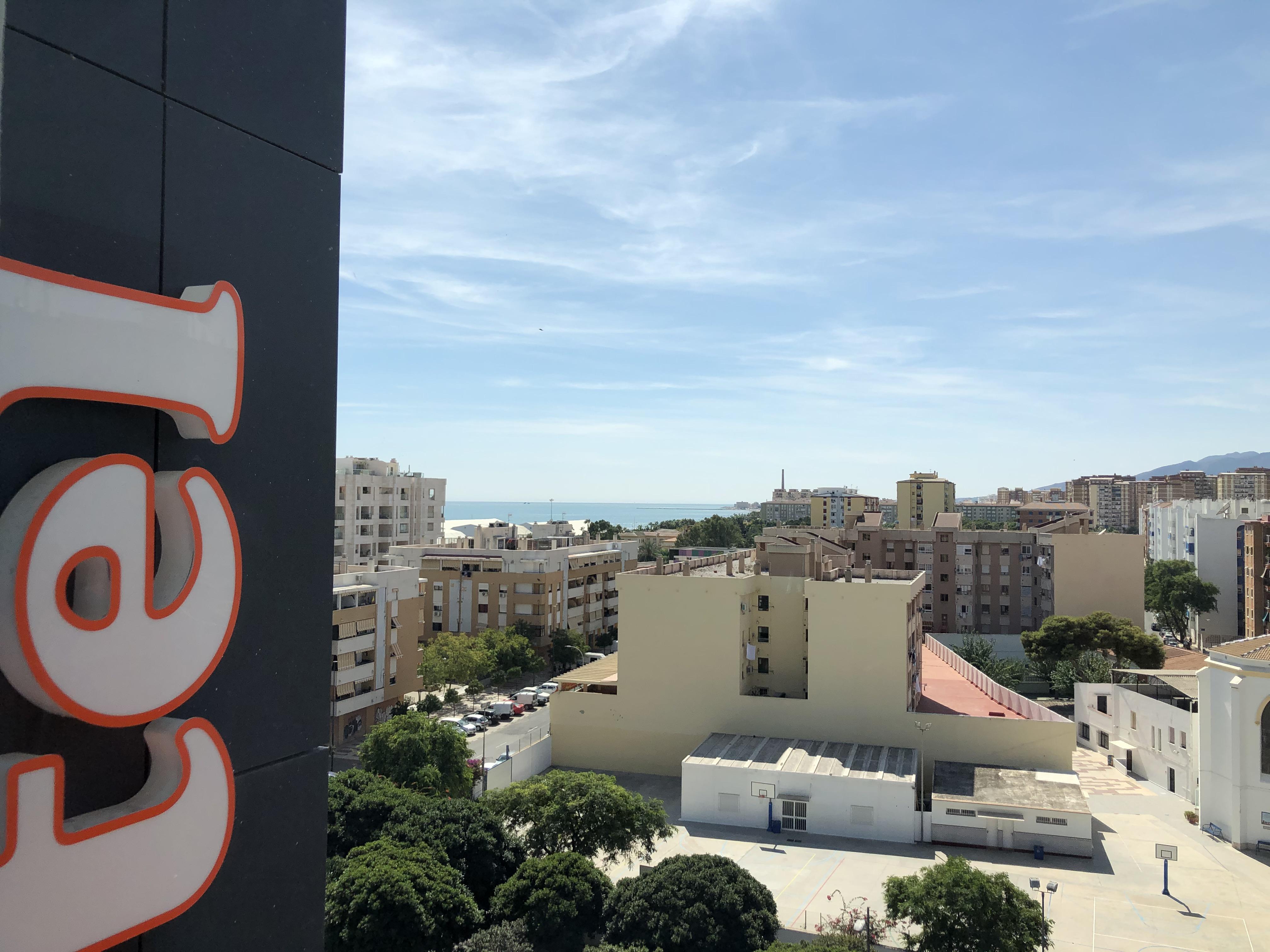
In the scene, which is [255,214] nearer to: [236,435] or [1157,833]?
[236,435]

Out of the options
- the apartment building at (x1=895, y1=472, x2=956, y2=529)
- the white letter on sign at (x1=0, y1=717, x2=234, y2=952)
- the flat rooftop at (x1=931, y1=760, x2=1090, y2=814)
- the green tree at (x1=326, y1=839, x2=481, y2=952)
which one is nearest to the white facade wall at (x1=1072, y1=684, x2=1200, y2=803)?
the flat rooftop at (x1=931, y1=760, x2=1090, y2=814)

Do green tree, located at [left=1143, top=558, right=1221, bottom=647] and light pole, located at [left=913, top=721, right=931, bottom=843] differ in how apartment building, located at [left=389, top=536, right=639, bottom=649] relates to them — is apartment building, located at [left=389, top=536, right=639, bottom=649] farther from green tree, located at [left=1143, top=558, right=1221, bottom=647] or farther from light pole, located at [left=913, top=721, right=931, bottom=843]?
green tree, located at [left=1143, top=558, right=1221, bottom=647]

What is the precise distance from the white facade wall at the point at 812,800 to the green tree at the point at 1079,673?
25.3 m

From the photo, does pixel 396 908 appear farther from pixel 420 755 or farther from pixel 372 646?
pixel 372 646

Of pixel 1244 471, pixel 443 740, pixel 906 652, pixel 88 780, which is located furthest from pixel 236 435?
pixel 1244 471

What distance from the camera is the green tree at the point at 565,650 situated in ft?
229

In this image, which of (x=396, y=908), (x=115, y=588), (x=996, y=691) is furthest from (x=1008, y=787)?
(x=115, y=588)

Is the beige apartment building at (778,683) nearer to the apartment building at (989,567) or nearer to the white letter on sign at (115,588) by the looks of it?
the apartment building at (989,567)

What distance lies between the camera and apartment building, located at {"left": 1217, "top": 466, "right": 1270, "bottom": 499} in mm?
136500

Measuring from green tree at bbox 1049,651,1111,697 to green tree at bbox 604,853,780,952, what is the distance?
4075cm

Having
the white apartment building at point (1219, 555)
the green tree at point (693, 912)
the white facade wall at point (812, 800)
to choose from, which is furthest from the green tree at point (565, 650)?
the white apartment building at point (1219, 555)

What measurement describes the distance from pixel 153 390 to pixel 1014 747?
41.8 m

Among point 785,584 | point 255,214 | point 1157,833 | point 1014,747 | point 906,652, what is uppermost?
point 255,214

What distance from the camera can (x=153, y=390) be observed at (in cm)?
505
